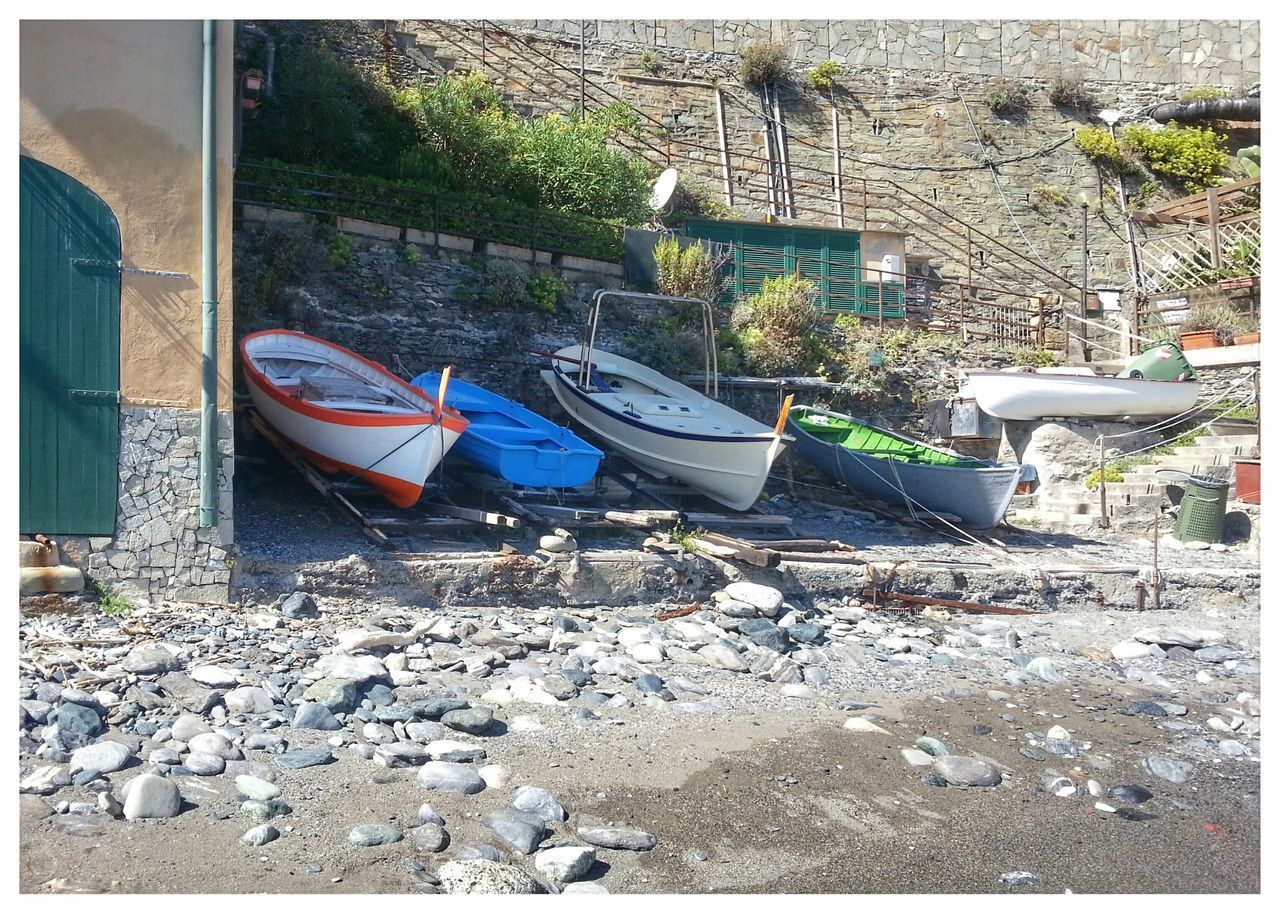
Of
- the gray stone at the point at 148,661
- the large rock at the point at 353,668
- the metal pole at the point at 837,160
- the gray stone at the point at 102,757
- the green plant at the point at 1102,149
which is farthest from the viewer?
the green plant at the point at 1102,149

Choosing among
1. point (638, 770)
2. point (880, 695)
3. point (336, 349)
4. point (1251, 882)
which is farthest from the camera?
point (336, 349)

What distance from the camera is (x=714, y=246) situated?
1592 cm

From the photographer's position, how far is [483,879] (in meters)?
4.02

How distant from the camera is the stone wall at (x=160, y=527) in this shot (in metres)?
7.10

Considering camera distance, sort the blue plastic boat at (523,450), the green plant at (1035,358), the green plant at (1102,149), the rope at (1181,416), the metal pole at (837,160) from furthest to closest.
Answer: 1. the green plant at (1102,149)
2. the metal pole at (837,160)
3. the green plant at (1035,358)
4. the rope at (1181,416)
5. the blue plastic boat at (523,450)

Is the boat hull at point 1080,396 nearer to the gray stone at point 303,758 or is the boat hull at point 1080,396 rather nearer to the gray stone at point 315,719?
the gray stone at point 315,719

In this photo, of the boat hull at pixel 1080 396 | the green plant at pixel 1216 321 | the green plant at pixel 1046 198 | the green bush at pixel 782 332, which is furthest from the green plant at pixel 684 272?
the green plant at pixel 1046 198

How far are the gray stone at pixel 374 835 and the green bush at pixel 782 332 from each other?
9952mm

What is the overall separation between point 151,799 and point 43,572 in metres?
3.17

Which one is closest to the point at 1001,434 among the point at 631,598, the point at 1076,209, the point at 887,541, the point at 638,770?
the point at 887,541

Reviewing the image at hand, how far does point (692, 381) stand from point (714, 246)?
3839 mm

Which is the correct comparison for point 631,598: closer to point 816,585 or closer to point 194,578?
point 816,585

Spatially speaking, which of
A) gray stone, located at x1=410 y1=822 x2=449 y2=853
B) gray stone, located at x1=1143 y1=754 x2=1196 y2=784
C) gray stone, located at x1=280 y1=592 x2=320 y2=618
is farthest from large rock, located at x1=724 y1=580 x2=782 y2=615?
gray stone, located at x1=410 y1=822 x2=449 y2=853

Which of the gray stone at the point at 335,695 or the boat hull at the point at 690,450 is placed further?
the boat hull at the point at 690,450
